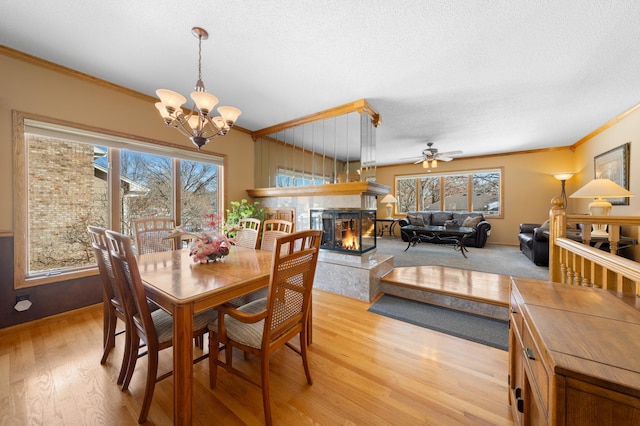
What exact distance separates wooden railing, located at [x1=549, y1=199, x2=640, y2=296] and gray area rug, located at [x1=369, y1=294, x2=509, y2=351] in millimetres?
727

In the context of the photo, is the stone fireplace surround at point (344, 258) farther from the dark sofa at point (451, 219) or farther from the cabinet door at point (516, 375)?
the dark sofa at point (451, 219)

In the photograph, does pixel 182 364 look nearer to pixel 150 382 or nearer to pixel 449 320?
pixel 150 382

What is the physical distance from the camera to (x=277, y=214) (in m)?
3.98

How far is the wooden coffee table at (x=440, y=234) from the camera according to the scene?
4.68m

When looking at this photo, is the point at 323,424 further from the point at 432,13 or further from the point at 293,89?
the point at 293,89

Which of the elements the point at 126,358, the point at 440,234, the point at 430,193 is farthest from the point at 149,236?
the point at 430,193

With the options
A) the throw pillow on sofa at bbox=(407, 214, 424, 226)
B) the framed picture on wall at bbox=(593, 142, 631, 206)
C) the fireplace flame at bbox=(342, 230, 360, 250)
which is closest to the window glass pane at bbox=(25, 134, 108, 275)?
the fireplace flame at bbox=(342, 230, 360, 250)

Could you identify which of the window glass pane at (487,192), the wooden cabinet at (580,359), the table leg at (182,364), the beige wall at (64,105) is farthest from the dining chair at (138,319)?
the window glass pane at (487,192)

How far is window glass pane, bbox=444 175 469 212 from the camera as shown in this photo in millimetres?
6637

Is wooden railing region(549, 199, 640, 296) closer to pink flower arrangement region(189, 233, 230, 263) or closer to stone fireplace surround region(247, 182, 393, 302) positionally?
stone fireplace surround region(247, 182, 393, 302)

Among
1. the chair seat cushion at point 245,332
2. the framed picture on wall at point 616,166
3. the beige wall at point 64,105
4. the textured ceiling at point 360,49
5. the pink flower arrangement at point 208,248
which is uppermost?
the textured ceiling at point 360,49

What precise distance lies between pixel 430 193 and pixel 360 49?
19.5 feet

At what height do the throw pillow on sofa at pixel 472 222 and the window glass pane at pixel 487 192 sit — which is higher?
the window glass pane at pixel 487 192

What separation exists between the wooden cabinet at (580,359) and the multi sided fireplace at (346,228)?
2.26 metres
